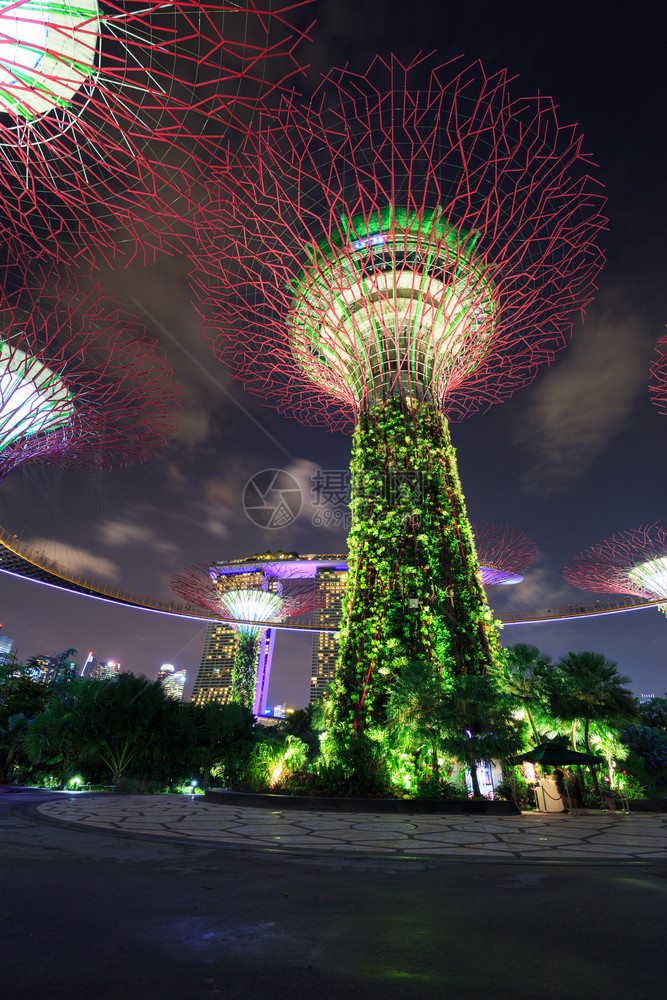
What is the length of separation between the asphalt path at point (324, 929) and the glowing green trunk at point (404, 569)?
9.05 meters

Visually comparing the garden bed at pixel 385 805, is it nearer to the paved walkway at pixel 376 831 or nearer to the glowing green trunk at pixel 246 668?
the paved walkway at pixel 376 831

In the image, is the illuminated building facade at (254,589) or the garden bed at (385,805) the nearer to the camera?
the garden bed at (385,805)

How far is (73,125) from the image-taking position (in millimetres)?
8188

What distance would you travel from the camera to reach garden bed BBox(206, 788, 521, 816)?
1150 cm

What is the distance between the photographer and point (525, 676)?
15211mm

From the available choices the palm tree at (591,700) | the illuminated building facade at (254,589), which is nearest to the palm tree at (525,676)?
the palm tree at (591,700)

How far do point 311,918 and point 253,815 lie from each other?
26.0 ft

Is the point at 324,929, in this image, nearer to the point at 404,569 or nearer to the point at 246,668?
the point at 404,569

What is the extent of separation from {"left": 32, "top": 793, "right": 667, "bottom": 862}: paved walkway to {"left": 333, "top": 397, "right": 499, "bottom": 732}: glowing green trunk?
164 inches

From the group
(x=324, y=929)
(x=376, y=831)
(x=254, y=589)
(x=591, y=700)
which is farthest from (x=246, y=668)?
(x=324, y=929)

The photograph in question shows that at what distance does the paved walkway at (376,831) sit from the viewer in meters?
6.35

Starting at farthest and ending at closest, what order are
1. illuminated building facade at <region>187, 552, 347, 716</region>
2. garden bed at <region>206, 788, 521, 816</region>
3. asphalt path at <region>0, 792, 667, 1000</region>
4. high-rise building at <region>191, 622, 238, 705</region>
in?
high-rise building at <region>191, 622, 238, 705</region>, illuminated building facade at <region>187, 552, 347, 716</region>, garden bed at <region>206, 788, 521, 816</region>, asphalt path at <region>0, 792, 667, 1000</region>

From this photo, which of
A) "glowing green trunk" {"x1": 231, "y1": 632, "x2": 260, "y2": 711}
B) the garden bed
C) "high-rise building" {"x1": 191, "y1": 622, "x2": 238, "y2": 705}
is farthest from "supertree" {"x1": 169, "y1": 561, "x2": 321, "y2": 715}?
"high-rise building" {"x1": 191, "y1": 622, "x2": 238, "y2": 705}

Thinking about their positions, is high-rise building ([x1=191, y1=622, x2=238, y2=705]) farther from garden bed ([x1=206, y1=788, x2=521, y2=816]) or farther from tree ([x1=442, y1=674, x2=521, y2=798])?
tree ([x1=442, y1=674, x2=521, y2=798])
